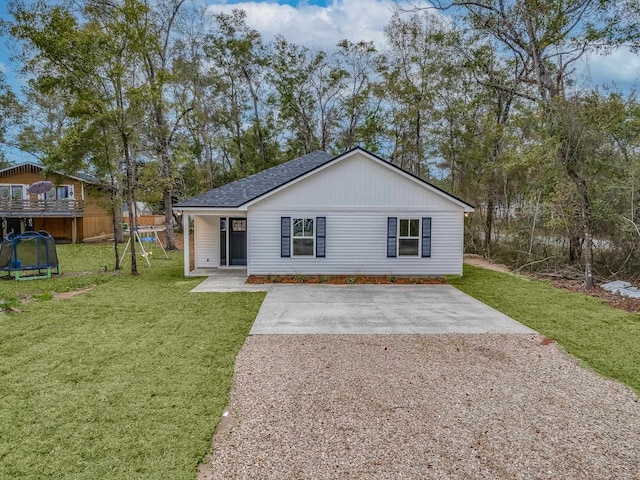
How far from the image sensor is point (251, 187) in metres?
13.8

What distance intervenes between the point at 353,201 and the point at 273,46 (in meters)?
19.3

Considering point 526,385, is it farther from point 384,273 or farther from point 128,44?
point 128,44

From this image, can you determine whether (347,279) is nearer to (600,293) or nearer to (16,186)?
(600,293)

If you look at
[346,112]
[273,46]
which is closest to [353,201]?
[346,112]

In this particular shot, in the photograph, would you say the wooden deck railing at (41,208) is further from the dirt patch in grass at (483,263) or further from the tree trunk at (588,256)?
the tree trunk at (588,256)

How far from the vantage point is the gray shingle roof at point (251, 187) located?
12.2 metres

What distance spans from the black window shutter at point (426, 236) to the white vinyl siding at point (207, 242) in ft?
23.9

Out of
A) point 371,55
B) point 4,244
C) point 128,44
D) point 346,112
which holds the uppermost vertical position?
point 371,55

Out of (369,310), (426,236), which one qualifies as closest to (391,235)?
(426,236)

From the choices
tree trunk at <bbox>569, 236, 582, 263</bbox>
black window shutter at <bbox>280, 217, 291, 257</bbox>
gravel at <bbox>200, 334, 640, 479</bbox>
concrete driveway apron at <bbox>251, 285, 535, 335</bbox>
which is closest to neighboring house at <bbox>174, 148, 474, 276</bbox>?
black window shutter at <bbox>280, 217, 291, 257</bbox>

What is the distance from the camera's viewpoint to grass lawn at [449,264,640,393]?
205 inches

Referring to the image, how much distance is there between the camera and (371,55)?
24.8 metres

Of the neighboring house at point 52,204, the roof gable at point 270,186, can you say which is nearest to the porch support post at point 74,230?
the neighboring house at point 52,204

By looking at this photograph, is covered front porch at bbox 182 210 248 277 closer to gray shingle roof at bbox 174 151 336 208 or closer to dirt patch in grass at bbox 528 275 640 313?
gray shingle roof at bbox 174 151 336 208
